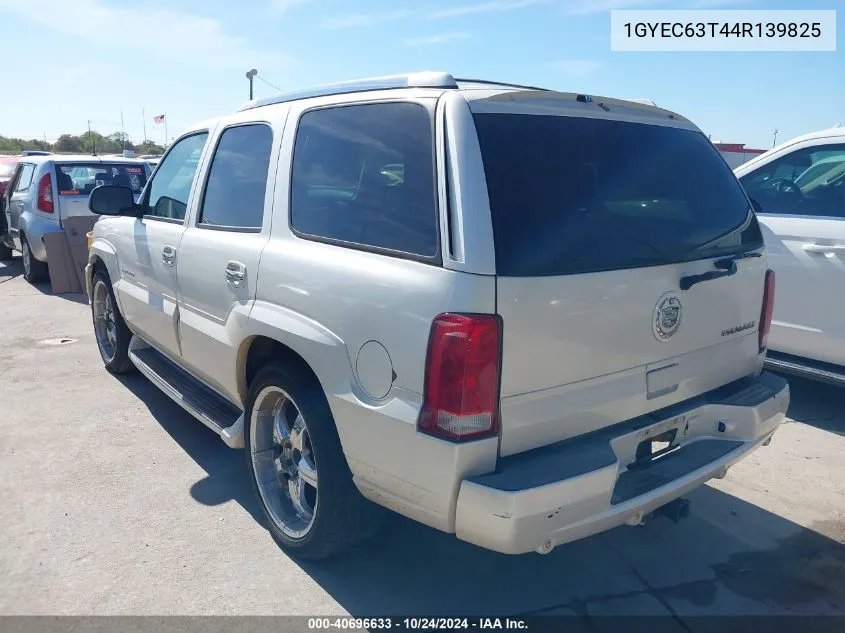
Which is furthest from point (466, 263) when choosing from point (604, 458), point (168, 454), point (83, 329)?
point (83, 329)

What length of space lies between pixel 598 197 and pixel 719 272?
67 cm

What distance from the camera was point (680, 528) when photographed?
352 cm

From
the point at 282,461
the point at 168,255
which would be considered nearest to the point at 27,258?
the point at 168,255

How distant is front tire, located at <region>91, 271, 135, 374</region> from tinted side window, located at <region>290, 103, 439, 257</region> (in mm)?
2831

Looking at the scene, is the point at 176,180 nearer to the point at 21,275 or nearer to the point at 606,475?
the point at 606,475

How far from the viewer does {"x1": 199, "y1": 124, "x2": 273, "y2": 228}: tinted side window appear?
134 inches

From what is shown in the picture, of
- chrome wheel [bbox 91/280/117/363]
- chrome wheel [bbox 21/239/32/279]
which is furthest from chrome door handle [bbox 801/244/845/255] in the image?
chrome wheel [bbox 21/239/32/279]

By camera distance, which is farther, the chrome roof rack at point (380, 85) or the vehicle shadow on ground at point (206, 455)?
the vehicle shadow on ground at point (206, 455)

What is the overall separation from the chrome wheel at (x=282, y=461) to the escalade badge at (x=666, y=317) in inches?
60.7

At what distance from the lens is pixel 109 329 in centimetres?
Result: 579

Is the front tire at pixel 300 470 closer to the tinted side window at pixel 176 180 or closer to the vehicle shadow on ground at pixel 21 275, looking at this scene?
the tinted side window at pixel 176 180

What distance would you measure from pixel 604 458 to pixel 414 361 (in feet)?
2.51

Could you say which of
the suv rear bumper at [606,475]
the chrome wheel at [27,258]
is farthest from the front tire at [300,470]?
the chrome wheel at [27,258]

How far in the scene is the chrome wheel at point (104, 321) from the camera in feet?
18.2
